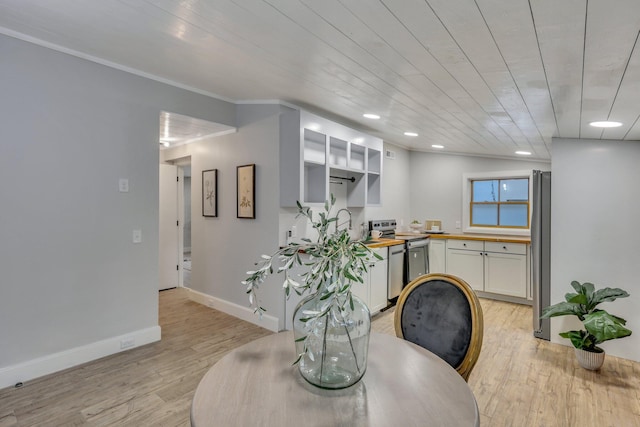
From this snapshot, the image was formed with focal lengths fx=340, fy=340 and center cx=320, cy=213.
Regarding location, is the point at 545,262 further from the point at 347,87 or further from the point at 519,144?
the point at 347,87

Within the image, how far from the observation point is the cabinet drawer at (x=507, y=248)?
15.1ft

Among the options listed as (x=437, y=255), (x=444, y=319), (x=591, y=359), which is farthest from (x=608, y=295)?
(x=437, y=255)

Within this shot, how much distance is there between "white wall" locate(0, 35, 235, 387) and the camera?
2.47 meters

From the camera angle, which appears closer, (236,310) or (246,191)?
(246,191)

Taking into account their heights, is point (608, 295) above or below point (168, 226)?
below

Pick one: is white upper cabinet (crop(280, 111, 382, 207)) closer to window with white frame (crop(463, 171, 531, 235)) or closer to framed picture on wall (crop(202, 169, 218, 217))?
framed picture on wall (crop(202, 169, 218, 217))

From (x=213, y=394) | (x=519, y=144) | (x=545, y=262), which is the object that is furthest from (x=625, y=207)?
(x=213, y=394)

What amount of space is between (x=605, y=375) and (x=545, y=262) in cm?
107

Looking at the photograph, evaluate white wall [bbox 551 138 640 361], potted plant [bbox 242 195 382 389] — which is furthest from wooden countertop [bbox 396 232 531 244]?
potted plant [bbox 242 195 382 389]

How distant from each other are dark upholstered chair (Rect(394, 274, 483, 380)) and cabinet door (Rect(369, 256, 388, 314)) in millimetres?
2226

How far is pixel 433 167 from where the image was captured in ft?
19.4

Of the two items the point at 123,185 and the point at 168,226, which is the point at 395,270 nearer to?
the point at 123,185

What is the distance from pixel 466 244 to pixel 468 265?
0.31 m

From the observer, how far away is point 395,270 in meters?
4.50
